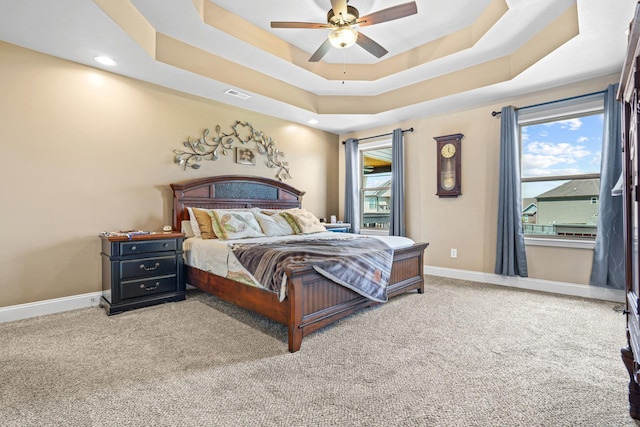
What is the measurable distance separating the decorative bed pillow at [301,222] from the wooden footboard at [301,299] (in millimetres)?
1364

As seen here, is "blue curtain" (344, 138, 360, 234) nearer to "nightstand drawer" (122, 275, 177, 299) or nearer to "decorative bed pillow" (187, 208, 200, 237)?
"decorative bed pillow" (187, 208, 200, 237)

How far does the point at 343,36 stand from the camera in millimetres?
2742

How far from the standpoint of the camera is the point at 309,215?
4.55 m

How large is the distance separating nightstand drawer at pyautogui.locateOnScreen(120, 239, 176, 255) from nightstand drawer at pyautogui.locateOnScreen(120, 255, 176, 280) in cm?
9

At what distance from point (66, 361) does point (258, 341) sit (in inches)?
49.5

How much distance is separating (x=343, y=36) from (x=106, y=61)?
8.11 feet

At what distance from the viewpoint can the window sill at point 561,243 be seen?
3.64 metres

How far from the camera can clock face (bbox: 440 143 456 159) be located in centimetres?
469

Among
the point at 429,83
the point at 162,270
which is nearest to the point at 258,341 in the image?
the point at 162,270

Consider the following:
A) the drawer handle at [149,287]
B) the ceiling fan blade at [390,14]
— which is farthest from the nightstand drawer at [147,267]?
the ceiling fan blade at [390,14]

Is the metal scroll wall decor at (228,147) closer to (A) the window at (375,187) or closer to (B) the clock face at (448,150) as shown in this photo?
(A) the window at (375,187)

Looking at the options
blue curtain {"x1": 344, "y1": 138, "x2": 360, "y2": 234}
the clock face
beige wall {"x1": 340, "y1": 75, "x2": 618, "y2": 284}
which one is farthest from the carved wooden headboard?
the clock face

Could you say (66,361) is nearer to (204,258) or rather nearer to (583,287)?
(204,258)

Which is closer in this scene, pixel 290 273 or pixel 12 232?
pixel 290 273
